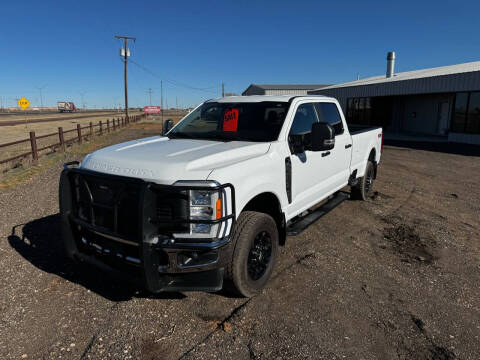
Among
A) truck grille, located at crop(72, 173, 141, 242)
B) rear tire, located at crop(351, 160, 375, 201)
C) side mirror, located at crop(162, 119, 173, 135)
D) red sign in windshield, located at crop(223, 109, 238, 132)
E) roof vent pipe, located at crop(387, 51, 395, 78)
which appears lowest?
rear tire, located at crop(351, 160, 375, 201)

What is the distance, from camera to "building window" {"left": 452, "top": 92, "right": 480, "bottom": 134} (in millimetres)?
16797

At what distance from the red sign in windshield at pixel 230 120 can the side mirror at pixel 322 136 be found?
3.13ft

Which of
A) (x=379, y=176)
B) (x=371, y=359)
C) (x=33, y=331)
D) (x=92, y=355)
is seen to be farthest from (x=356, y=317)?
(x=379, y=176)

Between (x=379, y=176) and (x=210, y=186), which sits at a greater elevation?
(x=210, y=186)

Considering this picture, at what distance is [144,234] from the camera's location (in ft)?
8.48

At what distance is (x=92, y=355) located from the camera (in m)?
2.58

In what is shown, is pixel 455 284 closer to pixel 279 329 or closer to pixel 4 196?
pixel 279 329

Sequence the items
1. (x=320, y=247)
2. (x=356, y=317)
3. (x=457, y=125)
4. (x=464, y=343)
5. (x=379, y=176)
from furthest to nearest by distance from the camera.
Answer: (x=457, y=125) < (x=379, y=176) < (x=320, y=247) < (x=356, y=317) < (x=464, y=343)

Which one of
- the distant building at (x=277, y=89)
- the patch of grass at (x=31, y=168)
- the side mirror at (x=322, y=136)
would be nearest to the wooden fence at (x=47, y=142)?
the patch of grass at (x=31, y=168)

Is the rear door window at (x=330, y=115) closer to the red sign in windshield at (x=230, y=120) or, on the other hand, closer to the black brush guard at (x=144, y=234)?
the red sign in windshield at (x=230, y=120)

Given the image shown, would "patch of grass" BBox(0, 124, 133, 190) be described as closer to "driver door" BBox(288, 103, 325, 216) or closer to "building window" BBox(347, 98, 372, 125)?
"driver door" BBox(288, 103, 325, 216)

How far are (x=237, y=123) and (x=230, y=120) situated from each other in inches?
4.3

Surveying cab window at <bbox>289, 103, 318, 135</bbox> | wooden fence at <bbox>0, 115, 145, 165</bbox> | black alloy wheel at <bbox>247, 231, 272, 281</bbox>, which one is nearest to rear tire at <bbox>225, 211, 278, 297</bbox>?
black alloy wheel at <bbox>247, 231, 272, 281</bbox>

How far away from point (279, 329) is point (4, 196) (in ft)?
21.5
